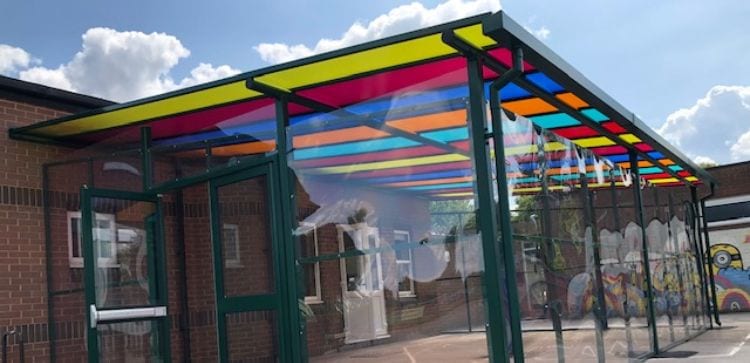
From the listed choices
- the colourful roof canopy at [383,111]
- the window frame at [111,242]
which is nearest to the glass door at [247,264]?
the colourful roof canopy at [383,111]

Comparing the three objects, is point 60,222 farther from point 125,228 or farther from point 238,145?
point 238,145

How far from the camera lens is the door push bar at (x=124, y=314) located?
6.48 metres

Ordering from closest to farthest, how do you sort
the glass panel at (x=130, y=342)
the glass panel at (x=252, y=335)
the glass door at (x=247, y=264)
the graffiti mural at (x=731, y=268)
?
the glass door at (x=247, y=264), the glass panel at (x=252, y=335), the glass panel at (x=130, y=342), the graffiti mural at (x=731, y=268)

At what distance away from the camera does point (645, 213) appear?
10.4m

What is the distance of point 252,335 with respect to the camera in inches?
268

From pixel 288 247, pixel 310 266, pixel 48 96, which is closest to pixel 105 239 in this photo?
pixel 48 96

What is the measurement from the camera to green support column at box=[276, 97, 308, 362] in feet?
20.0

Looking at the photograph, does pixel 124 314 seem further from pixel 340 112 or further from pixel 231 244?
pixel 340 112

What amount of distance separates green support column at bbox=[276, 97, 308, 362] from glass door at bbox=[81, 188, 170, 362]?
1.70 m

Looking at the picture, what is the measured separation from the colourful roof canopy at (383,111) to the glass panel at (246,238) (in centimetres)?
39

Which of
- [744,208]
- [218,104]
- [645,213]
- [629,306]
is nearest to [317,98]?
[218,104]

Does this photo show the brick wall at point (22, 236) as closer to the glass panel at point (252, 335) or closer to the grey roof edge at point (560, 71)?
the glass panel at point (252, 335)

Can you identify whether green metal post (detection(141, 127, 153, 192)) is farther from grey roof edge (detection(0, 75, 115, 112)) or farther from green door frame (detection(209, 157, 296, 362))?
green door frame (detection(209, 157, 296, 362))

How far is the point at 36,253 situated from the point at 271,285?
2.89m
